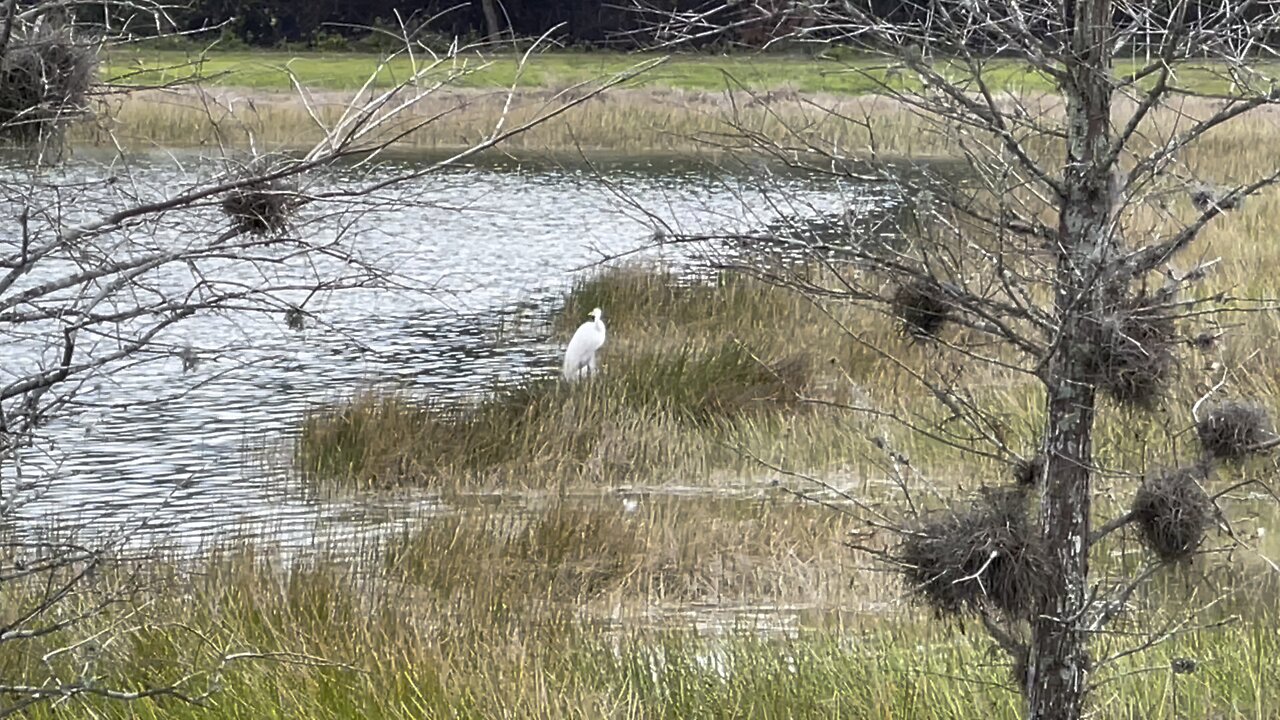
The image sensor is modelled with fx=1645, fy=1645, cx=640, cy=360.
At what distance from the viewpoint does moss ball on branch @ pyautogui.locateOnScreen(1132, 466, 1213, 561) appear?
2775mm

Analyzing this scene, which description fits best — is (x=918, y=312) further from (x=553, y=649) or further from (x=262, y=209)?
(x=553, y=649)

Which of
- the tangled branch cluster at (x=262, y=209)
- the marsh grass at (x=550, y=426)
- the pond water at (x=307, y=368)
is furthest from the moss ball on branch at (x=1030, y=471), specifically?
the marsh grass at (x=550, y=426)

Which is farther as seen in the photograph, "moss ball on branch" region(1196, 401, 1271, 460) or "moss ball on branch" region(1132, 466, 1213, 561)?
"moss ball on branch" region(1196, 401, 1271, 460)

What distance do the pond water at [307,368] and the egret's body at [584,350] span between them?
69 centimetres

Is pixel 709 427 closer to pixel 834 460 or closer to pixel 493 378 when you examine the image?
pixel 834 460

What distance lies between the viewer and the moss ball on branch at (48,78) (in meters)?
2.64

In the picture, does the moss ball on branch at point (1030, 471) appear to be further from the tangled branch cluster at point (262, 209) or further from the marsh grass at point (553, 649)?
the tangled branch cluster at point (262, 209)

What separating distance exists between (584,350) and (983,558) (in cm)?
686

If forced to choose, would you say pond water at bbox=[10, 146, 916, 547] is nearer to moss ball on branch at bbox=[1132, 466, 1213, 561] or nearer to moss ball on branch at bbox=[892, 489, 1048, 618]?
moss ball on branch at bbox=[892, 489, 1048, 618]

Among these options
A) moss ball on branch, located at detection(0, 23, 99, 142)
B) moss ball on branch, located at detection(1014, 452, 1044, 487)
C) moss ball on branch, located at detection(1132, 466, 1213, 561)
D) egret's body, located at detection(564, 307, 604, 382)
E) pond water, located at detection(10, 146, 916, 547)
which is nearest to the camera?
moss ball on branch, located at detection(0, 23, 99, 142)

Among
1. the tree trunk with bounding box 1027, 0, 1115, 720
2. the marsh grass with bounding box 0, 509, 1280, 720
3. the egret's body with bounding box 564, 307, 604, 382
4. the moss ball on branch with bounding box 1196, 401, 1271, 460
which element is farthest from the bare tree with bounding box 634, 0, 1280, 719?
the egret's body with bounding box 564, 307, 604, 382

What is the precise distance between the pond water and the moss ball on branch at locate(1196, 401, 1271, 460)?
2.47 ft

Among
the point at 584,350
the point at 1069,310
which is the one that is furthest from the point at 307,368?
the point at 1069,310

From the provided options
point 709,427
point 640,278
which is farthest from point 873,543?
point 640,278
